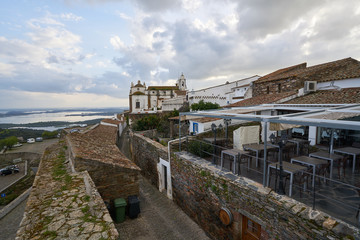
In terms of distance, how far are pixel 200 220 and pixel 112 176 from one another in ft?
13.1

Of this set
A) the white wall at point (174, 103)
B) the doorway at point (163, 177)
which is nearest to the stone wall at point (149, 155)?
the doorway at point (163, 177)

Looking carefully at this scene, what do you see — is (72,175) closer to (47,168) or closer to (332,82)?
(47,168)

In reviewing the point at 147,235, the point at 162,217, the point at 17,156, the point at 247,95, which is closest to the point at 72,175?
the point at 147,235

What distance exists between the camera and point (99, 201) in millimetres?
4301

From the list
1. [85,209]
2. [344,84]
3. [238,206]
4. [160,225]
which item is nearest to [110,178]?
[160,225]

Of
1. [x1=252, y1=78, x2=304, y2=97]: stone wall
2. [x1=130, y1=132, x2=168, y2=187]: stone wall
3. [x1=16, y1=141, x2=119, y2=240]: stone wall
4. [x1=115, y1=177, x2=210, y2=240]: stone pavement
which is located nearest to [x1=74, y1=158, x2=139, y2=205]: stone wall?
[x1=16, y1=141, x2=119, y2=240]: stone wall

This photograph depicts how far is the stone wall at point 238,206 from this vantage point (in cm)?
365

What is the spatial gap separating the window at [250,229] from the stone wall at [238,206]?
0.12 m

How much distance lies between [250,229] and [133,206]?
4487mm

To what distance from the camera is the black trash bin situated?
726cm

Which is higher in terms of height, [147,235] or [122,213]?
[122,213]

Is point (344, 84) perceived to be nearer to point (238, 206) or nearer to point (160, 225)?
point (238, 206)

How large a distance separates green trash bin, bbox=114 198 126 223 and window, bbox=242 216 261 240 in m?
4.39

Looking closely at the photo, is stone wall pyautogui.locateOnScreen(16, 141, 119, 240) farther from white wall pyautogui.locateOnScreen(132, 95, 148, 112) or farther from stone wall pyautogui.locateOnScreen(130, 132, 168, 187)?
white wall pyautogui.locateOnScreen(132, 95, 148, 112)
